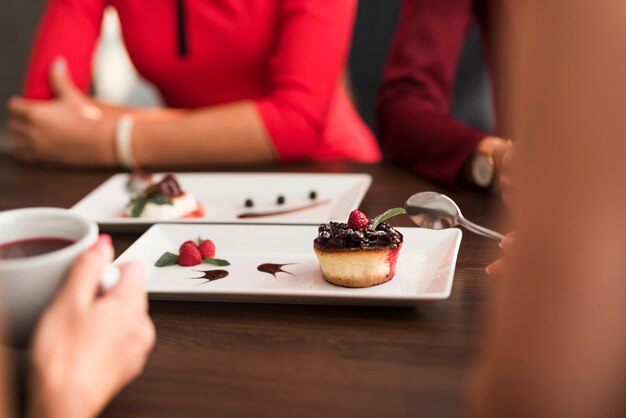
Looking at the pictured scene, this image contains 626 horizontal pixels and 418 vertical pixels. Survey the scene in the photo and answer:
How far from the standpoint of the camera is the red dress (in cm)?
180

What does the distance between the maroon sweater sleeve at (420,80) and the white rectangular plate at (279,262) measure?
0.49 metres

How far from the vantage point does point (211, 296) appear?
0.87 meters

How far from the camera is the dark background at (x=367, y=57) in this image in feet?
9.19

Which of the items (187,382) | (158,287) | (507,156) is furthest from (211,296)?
(507,156)

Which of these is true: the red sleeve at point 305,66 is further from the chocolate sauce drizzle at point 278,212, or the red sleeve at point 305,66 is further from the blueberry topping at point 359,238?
the blueberry topping at point 359,238

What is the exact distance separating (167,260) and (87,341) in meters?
0.47

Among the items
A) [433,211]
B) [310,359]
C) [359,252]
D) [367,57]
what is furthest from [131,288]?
[367,57]

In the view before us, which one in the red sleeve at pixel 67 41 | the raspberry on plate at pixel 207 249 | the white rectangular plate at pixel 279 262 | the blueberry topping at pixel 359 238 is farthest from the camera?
the red sleeve at pixel 67 41

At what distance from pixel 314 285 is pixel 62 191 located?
759 mm

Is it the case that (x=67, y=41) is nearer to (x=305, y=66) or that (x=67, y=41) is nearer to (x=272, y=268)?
(x=305, y=66)

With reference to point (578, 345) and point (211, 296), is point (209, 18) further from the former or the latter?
point (578, 345)

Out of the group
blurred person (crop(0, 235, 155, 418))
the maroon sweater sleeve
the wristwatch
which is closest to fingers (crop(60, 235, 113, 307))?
blurred person (crop(0, 235, 155, 418))

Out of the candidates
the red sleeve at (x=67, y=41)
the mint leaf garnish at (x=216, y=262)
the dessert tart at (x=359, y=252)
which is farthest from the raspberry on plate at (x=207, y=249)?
the red sleeve at (x=67, y=41)

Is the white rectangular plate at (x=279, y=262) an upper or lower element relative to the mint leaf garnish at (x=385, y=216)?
lower
